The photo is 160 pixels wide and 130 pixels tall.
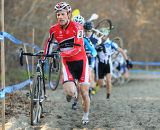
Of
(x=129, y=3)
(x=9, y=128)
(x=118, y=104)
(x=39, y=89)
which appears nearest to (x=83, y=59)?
(x=39, y=89)

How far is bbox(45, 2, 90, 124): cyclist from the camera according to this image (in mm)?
9523

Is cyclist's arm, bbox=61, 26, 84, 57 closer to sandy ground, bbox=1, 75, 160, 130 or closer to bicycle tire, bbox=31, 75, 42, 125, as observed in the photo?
bicycle tire, bbox=31, 75, 42, 125

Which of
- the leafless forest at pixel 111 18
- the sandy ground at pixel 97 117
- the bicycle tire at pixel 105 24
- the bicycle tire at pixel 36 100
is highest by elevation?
the leafless forest at pixel 111 18

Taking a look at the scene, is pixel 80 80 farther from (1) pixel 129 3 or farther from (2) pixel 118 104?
(1) pixel 129 3

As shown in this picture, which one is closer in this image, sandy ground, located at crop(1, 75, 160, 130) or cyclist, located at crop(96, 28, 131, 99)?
sandy ground, located at crop(1, 75, 160, 130)

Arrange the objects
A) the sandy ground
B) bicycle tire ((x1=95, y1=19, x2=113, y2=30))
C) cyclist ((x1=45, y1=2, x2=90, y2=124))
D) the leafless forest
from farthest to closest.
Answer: the leafless forest
bicycle tire ((x1=95, y1=19, x2=113, y2=30))
cyclist ((x1=45, y1=2, x2=90, y2=124))
the sandy ground

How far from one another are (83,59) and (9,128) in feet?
6.95

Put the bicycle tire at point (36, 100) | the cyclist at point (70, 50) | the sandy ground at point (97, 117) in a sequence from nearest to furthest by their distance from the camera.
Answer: the bicycle tire at point (36, 100)
the sandy ground at point (97, 117)
the cyclist at point (70, 50)

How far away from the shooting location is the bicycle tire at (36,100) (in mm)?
9039

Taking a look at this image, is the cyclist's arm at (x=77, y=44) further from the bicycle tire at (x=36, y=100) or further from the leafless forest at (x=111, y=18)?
the leafless forest at (x=111, y=18)

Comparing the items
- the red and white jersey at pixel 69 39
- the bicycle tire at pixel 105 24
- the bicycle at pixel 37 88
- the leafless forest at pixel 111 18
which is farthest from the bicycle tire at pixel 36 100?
the leafless forest at pixel 111 18

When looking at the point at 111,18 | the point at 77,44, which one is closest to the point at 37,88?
the point at 77,44

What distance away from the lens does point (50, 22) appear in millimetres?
24344

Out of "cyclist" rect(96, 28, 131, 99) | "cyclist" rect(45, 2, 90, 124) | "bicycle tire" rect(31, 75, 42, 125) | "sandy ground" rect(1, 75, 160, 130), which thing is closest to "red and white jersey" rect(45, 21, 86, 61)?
"cyclist" rect(45, 2, 90, 124)
